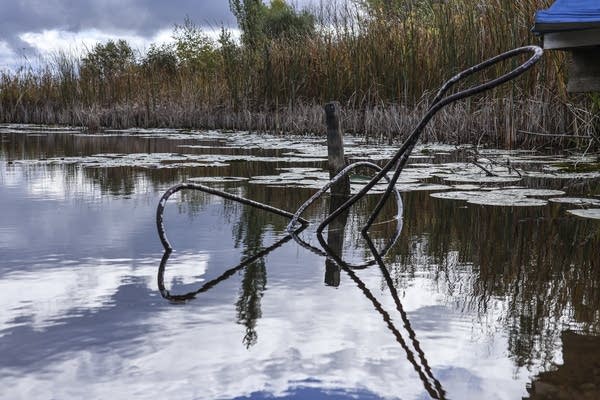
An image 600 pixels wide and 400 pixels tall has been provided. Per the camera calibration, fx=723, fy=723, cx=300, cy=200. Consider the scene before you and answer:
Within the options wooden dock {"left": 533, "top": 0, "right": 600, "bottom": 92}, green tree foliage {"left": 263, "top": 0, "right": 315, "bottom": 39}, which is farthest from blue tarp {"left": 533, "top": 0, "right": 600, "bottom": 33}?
green tree foliage {"left": 263, "top": 0, "right": 315, "bottom": 39}

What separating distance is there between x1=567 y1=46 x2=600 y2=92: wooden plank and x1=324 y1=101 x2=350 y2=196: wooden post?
3.42 ft

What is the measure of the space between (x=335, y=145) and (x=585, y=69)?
3.75ft

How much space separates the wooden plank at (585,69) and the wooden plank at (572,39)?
25 centimetres

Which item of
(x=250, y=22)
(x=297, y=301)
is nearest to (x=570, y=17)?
(x=297, y=301)

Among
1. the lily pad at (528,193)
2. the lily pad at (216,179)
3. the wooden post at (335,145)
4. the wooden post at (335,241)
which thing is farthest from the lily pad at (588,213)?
the lily pad at (216,179)

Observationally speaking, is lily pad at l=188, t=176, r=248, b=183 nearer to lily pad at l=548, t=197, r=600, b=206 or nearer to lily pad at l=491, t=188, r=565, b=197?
lily pad at l=491, t=188, r=565, b=197

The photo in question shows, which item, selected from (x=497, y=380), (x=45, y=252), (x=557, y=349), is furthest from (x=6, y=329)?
(x=557, y=349)

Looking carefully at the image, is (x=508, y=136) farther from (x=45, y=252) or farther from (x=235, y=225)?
(x=45, y=252)

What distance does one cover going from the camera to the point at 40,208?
10.3 feet

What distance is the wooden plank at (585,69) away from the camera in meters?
2.87

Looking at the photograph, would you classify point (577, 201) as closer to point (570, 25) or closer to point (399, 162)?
point (570, 25)

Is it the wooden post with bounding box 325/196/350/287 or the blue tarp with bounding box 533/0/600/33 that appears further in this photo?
the blue tarp with bounding box 533/0/600/33

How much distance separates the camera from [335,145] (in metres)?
3.43

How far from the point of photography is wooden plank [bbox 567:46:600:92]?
2.87 meters
